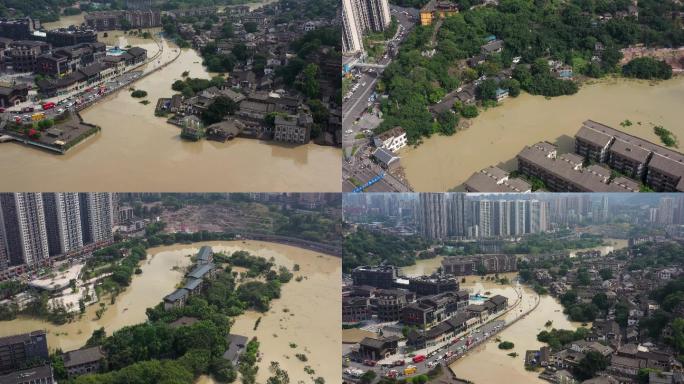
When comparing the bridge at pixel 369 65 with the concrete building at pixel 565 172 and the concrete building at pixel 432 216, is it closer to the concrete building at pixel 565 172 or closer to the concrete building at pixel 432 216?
the concrete building at pixel 565 172

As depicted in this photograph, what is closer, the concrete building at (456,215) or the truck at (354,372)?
the truck at (354,372)

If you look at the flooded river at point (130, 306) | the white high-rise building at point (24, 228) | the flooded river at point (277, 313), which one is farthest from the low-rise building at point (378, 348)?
the white high-rise building at point (24, 228)

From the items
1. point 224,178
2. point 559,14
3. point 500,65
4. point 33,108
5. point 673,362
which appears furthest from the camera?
point 559,14

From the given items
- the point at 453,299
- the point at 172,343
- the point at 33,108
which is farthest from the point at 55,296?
the point at 453,299

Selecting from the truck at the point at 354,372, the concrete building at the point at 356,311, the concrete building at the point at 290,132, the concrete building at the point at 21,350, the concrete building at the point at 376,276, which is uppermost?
the concrete building at the point at 290,132

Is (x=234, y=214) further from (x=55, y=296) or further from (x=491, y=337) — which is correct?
(x=491, y=337)

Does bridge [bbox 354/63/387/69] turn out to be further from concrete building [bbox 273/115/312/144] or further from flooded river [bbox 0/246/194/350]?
flooded river [bbox 0/246/194/350]

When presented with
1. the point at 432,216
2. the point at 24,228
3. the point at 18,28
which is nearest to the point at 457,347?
the point at 432,216
